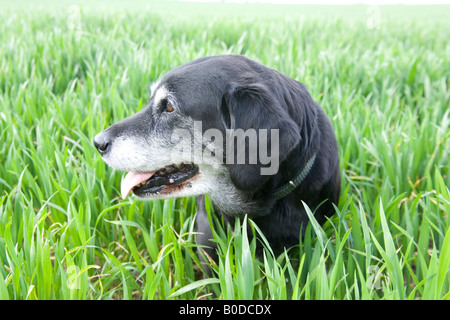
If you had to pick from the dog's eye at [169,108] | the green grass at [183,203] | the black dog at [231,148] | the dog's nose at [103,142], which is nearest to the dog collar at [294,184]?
the black dog at [231,148]

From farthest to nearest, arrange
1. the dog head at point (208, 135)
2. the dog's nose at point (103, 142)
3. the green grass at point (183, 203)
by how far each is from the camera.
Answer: the dog's nose at point (103, 142)
the dog head at point (208, 135)
the green grass at point (183, 203)

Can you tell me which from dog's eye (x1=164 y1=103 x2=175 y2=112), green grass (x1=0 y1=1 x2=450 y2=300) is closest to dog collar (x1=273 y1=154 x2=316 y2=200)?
green grass (x1=0 y1=1 x2=450 y2=300)

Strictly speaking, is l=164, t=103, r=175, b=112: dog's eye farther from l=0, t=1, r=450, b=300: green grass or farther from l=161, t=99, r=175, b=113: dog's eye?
l=0, t=1, r=450, b=300: green grass

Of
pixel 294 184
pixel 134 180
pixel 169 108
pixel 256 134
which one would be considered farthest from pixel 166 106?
pixel 294 184

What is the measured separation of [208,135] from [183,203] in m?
0.67

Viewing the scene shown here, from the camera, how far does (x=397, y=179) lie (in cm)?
214

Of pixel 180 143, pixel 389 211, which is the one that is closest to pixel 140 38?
pixel 180 143

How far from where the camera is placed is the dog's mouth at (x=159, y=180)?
72.2 inches

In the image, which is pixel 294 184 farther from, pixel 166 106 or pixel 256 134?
pixel 166 106

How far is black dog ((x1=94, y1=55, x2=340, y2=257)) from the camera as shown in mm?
1625

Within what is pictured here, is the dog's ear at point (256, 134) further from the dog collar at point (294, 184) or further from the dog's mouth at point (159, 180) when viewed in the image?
the dog's mouth at point (159, 180)

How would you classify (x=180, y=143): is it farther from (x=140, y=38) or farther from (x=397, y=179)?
(x=140, y=38)
